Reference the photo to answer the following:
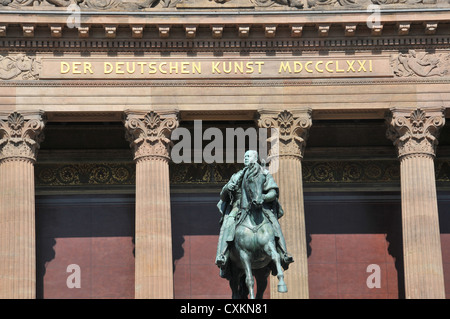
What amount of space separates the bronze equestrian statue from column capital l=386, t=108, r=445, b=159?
13833 millimetres

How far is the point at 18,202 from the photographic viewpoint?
4453cm

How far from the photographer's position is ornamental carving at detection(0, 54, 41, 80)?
45656 mm

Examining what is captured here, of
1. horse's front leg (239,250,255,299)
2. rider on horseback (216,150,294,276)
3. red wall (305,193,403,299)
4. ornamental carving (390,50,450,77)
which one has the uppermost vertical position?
ornamental carving (390,50,450,77)

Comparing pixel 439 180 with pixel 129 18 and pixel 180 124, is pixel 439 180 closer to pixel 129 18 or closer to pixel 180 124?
pixel 180 124

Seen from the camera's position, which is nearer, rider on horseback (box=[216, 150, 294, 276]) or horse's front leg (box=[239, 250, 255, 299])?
horse's front leg (box=[239, 250, 255, 299])

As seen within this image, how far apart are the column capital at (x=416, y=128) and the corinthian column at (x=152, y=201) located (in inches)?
256

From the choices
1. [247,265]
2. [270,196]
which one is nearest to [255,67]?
[270,196]

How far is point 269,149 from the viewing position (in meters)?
45.9

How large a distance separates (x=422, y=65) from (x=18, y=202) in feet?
40.9

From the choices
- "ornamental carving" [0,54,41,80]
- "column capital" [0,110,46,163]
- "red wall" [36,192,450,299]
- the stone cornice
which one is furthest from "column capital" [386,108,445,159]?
"ornamental carving" [0,54,41,80]

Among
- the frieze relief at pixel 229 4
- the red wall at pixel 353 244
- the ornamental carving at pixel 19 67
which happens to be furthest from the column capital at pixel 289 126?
the ornamental carving at pixel 19 67

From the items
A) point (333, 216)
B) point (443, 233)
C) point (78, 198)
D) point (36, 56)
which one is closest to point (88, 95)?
point (36, 56)

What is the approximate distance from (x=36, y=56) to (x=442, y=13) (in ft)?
39.1

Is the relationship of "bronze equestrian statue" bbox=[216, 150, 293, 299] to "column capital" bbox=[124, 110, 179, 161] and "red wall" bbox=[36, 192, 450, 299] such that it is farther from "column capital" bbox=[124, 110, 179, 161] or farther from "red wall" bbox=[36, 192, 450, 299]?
"red wall" bbox=[36, 192, 450, 299]
